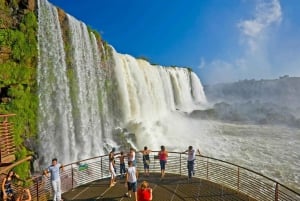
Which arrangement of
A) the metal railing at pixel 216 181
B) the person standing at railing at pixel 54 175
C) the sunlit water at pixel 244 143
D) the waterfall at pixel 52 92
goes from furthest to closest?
the sunlit water at pixel 244 143 < the waterfall at pixel 52 92 < the metal railing at pixel 216 181 < the person standing at railing at pixel 54 175

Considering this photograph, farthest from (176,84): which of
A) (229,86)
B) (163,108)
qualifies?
(229,86)

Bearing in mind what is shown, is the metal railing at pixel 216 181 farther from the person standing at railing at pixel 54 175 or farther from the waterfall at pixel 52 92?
the waterfall at pixel 52 92

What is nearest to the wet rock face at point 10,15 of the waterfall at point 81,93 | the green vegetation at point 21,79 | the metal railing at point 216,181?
the green vegetation at point 21,79

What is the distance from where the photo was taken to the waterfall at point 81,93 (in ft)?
66.7

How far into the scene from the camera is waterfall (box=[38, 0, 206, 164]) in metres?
20.3

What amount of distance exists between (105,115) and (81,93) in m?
4.42

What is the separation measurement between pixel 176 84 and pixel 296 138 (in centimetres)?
2696

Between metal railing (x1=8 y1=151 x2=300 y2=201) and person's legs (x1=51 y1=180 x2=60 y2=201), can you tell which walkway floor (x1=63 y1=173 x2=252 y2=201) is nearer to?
metal railing (x1=8 y1=151 x2=300 y2=201)

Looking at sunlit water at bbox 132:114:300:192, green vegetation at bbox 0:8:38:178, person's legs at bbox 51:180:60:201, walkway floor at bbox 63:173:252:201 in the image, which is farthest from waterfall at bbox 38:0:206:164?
person's legs at bbox 51:180:60:201

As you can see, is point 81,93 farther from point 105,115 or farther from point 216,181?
point 216,181

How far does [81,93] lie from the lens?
24.4 meters

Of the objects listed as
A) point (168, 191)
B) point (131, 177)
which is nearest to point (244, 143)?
point (168, 191)

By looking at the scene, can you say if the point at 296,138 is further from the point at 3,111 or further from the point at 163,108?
the point at 3,111

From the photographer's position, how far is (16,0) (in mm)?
18750
